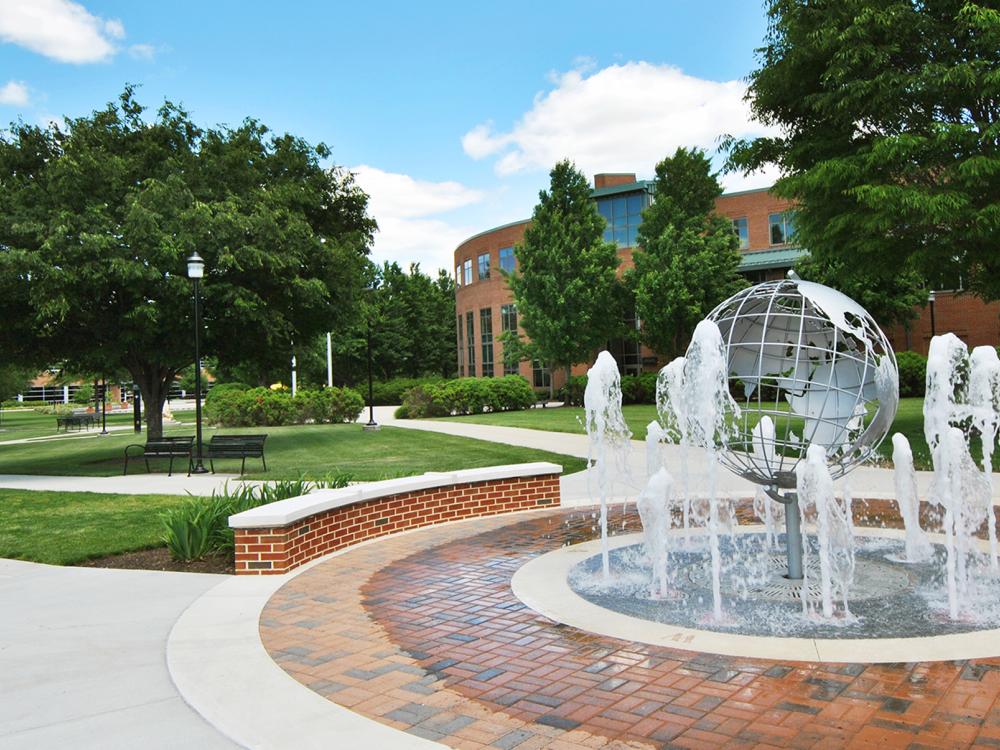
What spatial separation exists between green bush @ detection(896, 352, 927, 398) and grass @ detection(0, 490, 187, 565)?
32.1m

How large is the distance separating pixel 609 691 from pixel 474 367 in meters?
53.6

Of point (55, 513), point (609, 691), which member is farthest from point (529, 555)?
point (55, 513)

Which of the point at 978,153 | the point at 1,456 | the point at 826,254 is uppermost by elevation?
the point at 978,153

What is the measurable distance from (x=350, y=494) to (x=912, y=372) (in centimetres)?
3298

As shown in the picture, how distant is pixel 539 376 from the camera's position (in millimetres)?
52125

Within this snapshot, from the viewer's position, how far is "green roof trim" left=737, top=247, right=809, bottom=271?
42844mm

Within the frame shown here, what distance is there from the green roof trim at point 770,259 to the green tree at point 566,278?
818 cm

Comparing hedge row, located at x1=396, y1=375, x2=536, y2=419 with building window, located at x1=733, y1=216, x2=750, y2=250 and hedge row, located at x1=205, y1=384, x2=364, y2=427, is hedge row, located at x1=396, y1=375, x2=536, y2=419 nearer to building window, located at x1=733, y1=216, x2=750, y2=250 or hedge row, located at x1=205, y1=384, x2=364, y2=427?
hedge row, located at x1=205, y1=384, x2=364, y2=427

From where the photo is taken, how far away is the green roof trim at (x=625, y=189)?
47188 mm

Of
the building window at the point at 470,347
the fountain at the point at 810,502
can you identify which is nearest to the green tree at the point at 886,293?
the building window at the point at 470,347

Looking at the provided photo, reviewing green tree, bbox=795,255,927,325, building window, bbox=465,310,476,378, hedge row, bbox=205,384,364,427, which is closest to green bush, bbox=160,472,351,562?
hedge row, bbox=205,384,364,427

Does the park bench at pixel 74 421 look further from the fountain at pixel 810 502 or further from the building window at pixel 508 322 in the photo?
the fountain at pixel 810 502

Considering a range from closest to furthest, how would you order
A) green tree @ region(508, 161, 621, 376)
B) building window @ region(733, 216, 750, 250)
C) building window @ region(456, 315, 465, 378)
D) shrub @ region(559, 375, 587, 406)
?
green tree @ region(508, 161, 621, 376)
shrub @ region(559, 375, 587, 406)
building window @ region(733, 216, 750, 250)
building window @ region(456, 315, 465, 378)

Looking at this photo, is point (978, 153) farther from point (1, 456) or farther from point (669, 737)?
point (1, 456)
